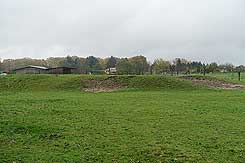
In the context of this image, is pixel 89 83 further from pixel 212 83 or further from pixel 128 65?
pixel 128 65

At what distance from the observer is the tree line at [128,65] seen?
79125 mm

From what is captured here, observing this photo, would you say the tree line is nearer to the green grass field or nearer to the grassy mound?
the grassy mound

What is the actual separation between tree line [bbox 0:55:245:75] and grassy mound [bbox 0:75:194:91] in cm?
Result: 3067

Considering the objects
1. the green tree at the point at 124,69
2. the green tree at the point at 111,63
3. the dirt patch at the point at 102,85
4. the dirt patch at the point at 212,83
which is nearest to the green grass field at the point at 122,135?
the dirt patch at the point at 102,85

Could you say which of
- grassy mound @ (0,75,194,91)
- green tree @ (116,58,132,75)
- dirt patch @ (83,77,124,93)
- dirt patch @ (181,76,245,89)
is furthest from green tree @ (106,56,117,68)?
dirt patch @ (83,77,124,93)

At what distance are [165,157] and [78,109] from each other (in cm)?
974

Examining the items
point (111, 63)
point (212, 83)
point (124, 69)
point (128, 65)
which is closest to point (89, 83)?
point (212, 83)

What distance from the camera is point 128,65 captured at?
77188mm

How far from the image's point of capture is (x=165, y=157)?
9047mm

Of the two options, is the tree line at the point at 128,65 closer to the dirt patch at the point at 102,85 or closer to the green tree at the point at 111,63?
Result: the green tree at the point at 111,63

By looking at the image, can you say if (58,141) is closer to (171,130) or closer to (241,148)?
(171,130)

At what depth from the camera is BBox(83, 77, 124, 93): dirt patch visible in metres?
36.4

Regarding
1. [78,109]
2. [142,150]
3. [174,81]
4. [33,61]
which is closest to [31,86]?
[174,81]

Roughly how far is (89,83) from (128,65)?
38.5 m
